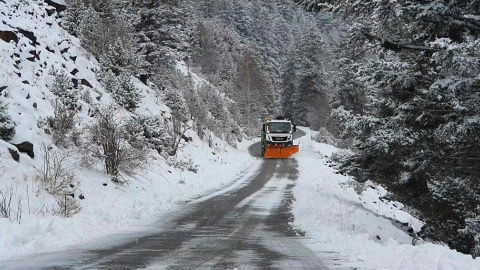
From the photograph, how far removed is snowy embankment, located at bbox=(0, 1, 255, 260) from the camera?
7395 mm

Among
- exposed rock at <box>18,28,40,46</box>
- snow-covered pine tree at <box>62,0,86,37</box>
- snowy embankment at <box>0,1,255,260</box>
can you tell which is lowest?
snowy embankment at <box>0,1,255,260</box>

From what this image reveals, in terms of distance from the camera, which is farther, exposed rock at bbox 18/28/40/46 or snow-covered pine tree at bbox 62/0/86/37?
snow-covered pine tree at bbox 62/0/86/37

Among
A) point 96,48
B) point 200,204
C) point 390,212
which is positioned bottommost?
point 390,212

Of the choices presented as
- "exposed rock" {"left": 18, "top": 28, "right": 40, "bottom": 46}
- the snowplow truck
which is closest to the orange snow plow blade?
the snowplow truck

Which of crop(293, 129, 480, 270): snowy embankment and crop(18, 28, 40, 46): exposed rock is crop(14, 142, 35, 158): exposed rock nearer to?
crop(293, 129, 480, 270): snowy embankment

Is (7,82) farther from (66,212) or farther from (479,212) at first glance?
(479,212)

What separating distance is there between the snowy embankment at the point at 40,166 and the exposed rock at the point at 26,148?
4.5 inches

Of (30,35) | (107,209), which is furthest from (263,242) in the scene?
(30,35)

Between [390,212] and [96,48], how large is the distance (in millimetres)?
17407

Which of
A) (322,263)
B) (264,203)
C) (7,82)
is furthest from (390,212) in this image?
(7,82)

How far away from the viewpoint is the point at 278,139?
31.1 metres

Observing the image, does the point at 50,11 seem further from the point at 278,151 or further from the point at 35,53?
the point at 278,151

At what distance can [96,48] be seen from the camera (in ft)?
74.3

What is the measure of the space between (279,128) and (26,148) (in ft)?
74.4
